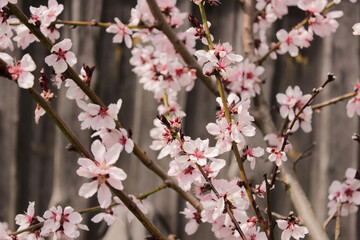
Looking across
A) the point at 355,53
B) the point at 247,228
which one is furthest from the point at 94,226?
the point at 355,53

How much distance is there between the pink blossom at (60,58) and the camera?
33.2 inches

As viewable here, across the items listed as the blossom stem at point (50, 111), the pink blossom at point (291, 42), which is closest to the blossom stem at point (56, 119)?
the blossom stem at point (50, 111)

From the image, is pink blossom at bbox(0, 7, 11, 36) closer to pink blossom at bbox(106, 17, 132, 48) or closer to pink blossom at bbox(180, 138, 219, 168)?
pink blossom at bbox(106, 17, 132, 48)

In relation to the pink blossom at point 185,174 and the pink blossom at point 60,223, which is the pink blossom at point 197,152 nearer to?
the pink blossom at point 185,174

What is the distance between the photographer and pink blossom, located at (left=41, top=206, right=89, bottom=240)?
2.83 ft

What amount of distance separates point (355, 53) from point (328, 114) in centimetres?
30

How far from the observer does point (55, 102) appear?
6.48 feet

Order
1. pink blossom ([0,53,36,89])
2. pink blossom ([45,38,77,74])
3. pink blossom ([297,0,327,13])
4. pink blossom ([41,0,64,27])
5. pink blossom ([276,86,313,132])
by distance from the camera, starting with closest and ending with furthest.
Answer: pink blossom ([0,53,36,89])
pink blossom ([45,38,77,74])
pink blossom ([41,0,64,27])
pink blossom ([276,86,313,132])
pink blossom ([297,0,327,13])

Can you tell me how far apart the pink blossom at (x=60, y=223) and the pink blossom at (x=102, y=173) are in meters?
0.13

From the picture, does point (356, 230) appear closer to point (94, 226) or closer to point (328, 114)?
Result: point (328, 114)

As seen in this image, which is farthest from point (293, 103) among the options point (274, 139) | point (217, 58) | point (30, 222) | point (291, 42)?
point (30, 222)

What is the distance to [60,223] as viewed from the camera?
2.90 ft

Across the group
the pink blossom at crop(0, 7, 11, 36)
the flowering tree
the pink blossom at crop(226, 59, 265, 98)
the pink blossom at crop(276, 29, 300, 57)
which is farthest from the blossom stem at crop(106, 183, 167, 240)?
the pink blossom at crop(276, 29, 300, 57)

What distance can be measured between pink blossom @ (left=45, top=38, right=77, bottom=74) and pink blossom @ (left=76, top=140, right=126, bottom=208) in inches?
7.5
